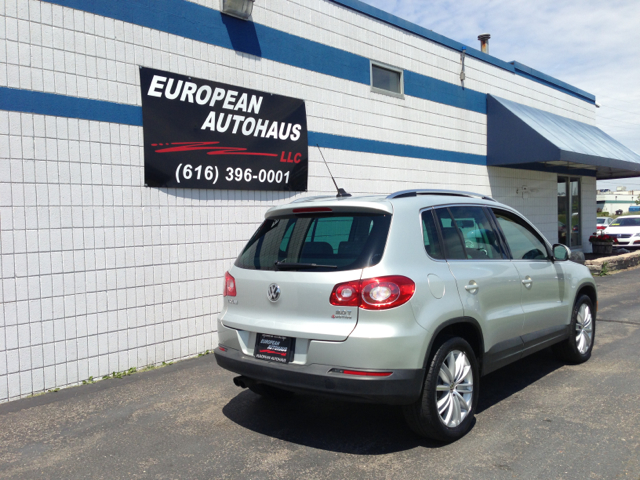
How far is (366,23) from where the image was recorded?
977 centimetres

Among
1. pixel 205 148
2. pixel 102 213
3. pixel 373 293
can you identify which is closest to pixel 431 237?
pixel 373 293

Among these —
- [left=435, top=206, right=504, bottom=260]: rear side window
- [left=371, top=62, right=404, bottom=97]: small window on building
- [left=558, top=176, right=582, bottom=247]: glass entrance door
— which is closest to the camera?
[left=435, top=206, right=504, bottom=260]: rear side window

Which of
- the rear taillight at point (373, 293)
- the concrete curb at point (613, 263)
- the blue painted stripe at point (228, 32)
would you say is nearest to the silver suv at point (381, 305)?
the rear taillight at point (373, 293)

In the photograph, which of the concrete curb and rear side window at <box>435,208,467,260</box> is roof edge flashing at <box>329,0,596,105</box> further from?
rear side window at <box>435,208,467,260</box>

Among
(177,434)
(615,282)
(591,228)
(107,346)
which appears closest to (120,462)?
(177,434)

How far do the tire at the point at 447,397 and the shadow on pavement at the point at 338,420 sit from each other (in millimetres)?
195

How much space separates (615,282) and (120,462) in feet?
40.2

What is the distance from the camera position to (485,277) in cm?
454

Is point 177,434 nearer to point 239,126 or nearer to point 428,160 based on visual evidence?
point 239,126

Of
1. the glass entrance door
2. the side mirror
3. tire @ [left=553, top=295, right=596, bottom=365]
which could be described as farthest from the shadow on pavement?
the glass entrance door

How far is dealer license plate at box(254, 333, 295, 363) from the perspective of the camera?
3.93 m

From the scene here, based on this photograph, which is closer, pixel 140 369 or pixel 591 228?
pixel 140 369

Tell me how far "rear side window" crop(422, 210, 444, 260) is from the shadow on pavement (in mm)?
1396

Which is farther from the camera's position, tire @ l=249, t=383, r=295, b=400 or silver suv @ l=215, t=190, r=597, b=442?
tire @ l=249, t=383, r=295, b=400
